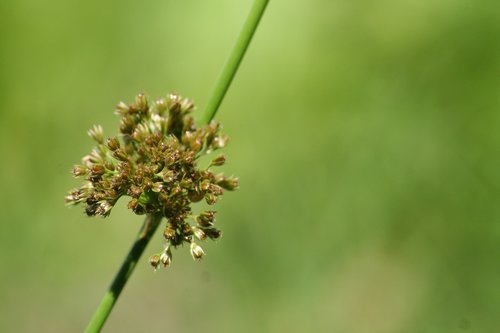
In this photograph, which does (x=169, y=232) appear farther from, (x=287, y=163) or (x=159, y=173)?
(x=287, y=163)

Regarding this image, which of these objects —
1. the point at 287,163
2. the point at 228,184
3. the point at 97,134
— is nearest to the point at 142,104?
the point at 97,134

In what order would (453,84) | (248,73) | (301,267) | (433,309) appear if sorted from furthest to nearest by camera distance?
(248,73) → (453,84) → (301,267) → (433,309)

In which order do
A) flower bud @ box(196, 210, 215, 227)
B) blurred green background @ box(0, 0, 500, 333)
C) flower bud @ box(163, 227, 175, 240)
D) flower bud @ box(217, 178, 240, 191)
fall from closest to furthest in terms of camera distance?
flower bud @ box(163, 227, 175, 240) → flower bud @ box(196, 210, 215, 227) → flower bud @ box(217, 178, 240, 191) → blurred green background @ box(0, 0, 500, 333)

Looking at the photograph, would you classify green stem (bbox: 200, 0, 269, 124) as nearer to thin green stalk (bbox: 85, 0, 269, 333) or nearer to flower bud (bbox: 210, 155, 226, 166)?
thin green stalk (bbox: 85, 0, 269, 333)

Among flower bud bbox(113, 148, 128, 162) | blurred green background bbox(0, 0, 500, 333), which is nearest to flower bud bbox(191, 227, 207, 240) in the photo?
flower bud bbox(113, 148, 128, 162)

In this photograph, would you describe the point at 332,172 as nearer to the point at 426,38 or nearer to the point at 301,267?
the point at 301,267

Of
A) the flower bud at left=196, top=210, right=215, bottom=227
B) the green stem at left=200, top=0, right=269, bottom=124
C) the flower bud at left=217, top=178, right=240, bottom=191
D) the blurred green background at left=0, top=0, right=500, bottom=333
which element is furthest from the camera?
the blurred green background at left=0, top=0, right=500, bottom=333

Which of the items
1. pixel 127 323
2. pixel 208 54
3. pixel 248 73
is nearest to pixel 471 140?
pixel 248 73

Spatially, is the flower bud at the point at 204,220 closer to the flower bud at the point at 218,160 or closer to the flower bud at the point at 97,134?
the flower bud at the point at 218,160
